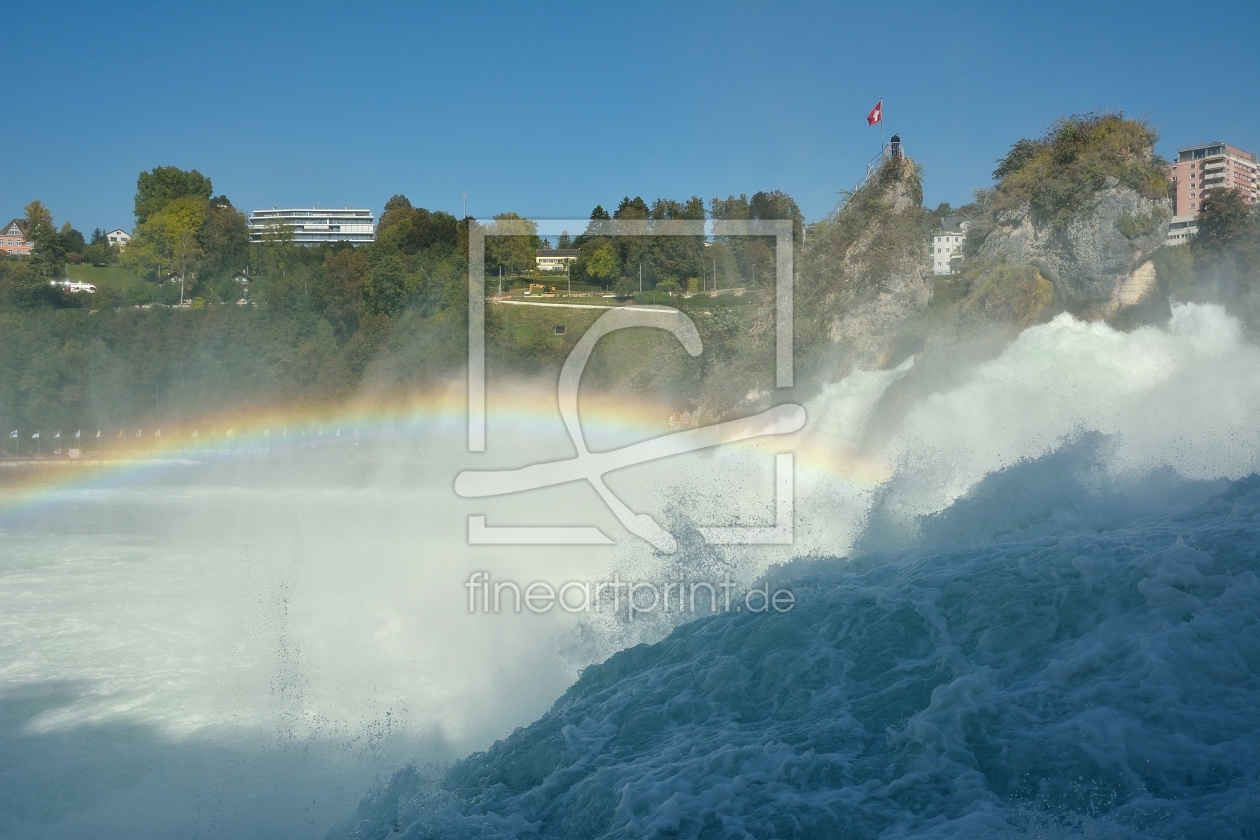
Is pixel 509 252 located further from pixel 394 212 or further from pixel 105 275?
pixel 105 275

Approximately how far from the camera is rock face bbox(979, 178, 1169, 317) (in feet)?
60.8

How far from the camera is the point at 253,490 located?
24188 mm

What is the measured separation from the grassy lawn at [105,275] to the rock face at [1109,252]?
5316 cm

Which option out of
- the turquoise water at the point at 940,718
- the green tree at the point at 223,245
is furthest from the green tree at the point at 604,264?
the turquoise water at the point at 940,718

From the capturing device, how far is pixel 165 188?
69.2m

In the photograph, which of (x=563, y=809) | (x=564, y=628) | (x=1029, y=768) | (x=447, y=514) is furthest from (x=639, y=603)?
(x=447, y=514)

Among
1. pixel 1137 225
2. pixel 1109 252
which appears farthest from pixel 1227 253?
pixel 1109 252

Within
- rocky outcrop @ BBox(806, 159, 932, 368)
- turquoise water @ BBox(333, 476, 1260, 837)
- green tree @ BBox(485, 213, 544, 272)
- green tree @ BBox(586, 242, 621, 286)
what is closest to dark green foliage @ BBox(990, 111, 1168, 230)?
rocky outcrop @ BBox(806, 159, 932, 368)

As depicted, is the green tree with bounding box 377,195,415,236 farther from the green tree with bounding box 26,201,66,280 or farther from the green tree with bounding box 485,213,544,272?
the green tree with bounding box 26,201,66,280

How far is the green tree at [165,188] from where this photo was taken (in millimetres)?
66750

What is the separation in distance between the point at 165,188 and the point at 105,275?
12.7 m

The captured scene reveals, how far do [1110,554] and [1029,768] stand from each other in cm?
211

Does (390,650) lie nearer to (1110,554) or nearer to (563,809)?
(563,809)

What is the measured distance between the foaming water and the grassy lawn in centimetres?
4105
